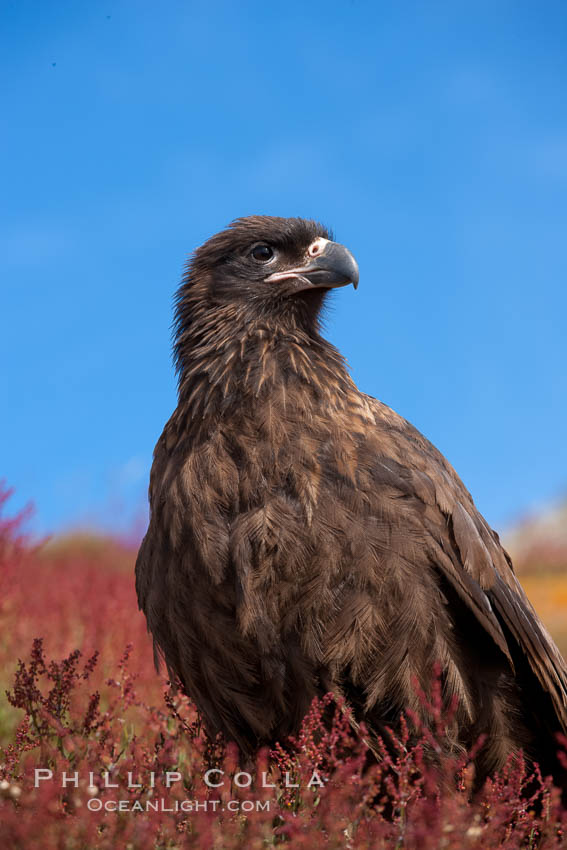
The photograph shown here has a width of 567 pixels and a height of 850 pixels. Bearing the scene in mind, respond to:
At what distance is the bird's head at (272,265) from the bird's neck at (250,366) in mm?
124

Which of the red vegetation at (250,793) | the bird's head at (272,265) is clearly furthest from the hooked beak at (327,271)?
the red vegetation at (250,793)

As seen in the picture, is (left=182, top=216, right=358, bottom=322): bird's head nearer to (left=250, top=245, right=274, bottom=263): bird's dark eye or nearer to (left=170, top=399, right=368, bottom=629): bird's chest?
(left=250, top=245, right=274, bottom=263): bird's dark eye

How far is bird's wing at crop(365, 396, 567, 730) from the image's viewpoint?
12.5 ft

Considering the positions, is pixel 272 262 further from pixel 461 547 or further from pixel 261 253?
pixel 461 547

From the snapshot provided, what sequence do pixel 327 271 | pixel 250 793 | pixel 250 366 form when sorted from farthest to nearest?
pixel 327 271 < pixel 250 366 < pixel 250 793

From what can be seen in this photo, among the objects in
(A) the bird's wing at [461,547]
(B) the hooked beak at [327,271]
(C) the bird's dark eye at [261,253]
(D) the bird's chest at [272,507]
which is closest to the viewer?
(D) the bird's chest at [272,507]

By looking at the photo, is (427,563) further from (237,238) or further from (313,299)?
(237,238)

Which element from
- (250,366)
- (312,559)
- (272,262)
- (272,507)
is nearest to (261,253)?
(272,262)

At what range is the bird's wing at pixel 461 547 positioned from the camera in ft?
12.5

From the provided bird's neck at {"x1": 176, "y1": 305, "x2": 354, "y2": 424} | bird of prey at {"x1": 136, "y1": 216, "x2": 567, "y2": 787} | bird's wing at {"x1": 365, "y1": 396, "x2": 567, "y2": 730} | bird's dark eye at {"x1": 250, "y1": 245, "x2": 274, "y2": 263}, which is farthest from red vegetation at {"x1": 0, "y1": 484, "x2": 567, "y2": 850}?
bird's dark eye at {"x1": 250, "y1": 245, "x2": 274, "y2": 263}

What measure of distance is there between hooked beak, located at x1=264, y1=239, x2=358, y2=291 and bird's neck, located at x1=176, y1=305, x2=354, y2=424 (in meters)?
0.21

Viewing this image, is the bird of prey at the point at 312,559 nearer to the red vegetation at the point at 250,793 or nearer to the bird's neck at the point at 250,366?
the bird's neck at the point at 250,366

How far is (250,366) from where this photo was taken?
4.06 meters

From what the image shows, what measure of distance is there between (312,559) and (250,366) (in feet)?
3.21
